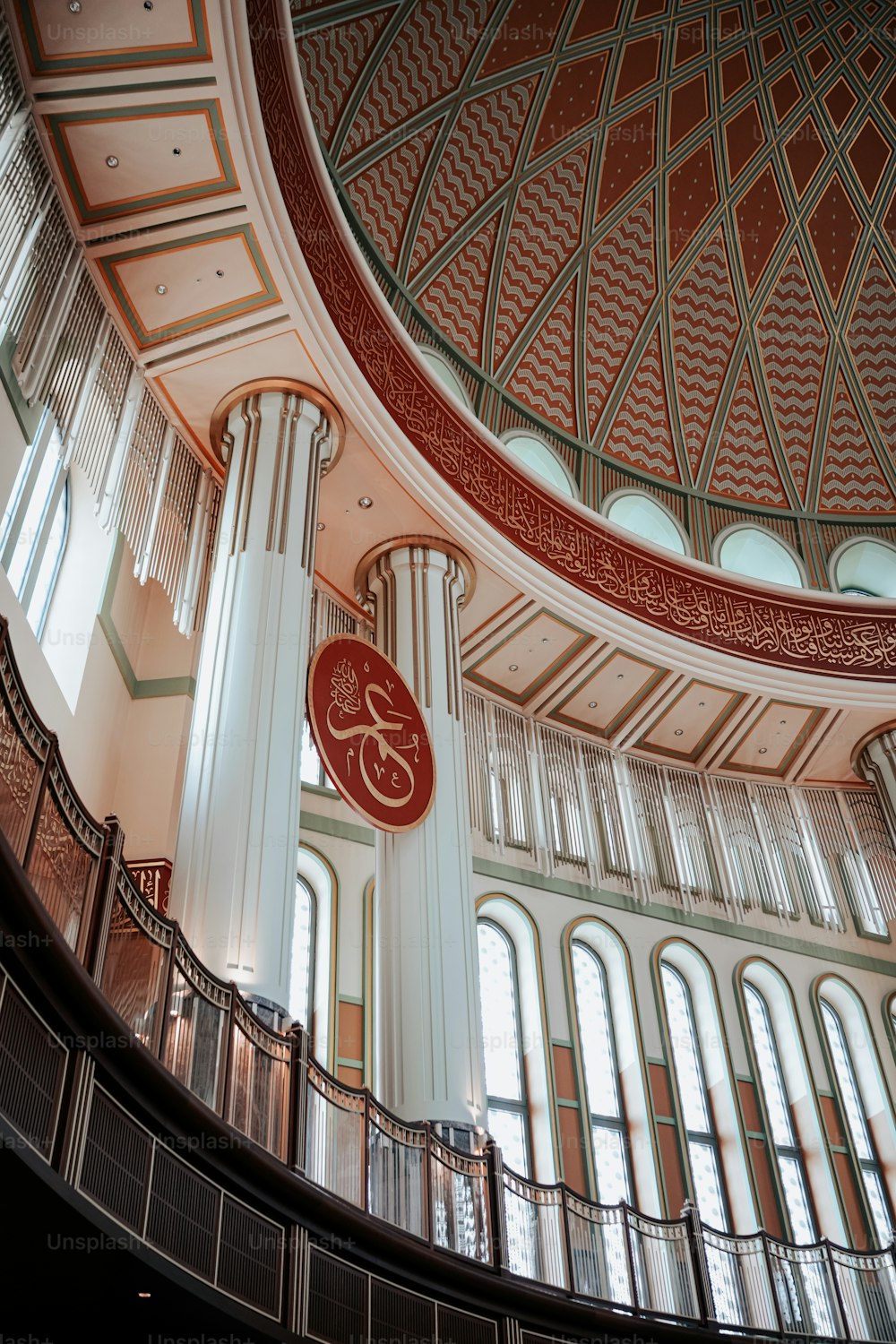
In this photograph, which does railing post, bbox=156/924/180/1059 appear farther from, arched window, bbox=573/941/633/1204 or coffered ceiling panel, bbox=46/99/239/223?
arched window, bbox=573/941/633/1204

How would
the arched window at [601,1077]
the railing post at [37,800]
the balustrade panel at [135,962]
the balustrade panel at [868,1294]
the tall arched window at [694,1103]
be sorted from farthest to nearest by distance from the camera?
the tall arched window at [694,1103] < the arched window at [601,1077] < the balustrade panel at [868,1294] < the balustrade panel at [135,962] < the railing post at [37,800]

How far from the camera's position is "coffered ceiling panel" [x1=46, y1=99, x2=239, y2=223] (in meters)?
7.44

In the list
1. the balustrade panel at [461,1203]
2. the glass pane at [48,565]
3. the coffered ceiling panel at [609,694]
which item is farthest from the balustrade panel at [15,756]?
the coffered ceiling panel at [609,694]

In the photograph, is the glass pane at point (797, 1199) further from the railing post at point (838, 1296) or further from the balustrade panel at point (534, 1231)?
the balustrade panel at point (534, 1231)

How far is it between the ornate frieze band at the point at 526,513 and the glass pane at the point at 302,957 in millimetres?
3462

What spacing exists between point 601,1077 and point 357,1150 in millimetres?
4677

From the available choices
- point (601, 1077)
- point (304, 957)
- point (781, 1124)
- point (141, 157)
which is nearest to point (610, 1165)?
point (601, 1077)

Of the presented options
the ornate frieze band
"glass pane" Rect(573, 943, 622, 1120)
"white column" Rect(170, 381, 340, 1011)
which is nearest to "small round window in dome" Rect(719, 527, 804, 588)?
the ornate frieze band

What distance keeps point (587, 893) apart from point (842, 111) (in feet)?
29.9

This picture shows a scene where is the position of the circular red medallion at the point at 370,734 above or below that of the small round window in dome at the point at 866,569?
below

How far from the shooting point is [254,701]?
7.28 meters

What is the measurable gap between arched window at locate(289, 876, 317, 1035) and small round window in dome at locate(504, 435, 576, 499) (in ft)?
15.9

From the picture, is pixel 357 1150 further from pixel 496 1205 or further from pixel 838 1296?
pixel 838 1296

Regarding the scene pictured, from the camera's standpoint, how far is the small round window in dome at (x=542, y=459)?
12.1m
